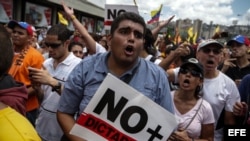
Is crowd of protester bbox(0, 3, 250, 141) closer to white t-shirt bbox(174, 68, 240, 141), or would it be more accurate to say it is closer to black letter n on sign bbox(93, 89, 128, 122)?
white t-shirt bbox(174, 68, 240, 141)

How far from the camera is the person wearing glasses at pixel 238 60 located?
4863 mm

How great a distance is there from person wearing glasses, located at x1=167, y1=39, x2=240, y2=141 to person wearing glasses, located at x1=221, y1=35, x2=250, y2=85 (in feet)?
4.57

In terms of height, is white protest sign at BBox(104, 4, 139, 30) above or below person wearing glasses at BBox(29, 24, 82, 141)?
above

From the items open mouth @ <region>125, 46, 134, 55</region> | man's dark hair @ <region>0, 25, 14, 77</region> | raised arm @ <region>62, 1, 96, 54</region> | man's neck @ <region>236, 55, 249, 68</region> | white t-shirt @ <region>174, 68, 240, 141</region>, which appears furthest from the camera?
man's neck @ <region>236, 55, 249, 68</region>

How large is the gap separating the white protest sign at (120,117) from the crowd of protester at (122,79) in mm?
124

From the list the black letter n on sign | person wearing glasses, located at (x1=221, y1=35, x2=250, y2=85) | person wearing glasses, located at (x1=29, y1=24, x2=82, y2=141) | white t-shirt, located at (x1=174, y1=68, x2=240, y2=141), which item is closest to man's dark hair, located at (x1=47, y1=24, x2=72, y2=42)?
person wearing glasses, located at (x1=29, y1=24, x2=82, y2=141)

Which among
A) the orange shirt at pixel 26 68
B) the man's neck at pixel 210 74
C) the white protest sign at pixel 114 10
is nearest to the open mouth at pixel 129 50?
the man's neck at pixel 210 74

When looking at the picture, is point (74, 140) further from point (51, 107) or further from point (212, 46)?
point (212, 46)

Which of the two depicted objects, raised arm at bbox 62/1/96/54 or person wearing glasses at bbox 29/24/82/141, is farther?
raised arm at bbox 62/1/96/54

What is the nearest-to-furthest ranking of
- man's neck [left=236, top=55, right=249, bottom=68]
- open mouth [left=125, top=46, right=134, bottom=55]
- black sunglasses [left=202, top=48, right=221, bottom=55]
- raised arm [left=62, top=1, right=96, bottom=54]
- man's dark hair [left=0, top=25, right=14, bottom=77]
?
man's dark hair [left=0, top=25, right=14, bottom=77], open mouth [left=125, top=46, right=134, bottom=55], black sunglasses [left=202, top=48, right=221, bottom=55], raised arm [left=62, top=1, right=96, bottom=54], man's neck [left=236, top=55, right=249, bottom=68]

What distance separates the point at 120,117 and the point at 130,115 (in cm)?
7

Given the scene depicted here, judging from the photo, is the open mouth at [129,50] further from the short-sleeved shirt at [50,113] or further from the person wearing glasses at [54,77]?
the short-sleeved shirt at [50,113]

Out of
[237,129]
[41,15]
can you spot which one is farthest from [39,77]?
[41,15]

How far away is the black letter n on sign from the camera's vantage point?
2.15 metres
